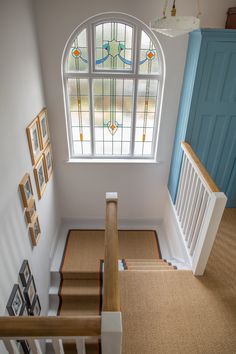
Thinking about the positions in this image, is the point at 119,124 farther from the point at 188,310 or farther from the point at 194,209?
the point at 188,310

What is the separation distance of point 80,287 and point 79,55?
3.49 m

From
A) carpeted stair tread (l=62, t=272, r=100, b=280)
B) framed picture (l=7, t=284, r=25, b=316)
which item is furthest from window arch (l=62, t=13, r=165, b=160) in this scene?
framed picture (l=7, t=284, r=25, b=316)

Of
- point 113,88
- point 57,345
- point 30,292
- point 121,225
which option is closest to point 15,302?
point 30,292

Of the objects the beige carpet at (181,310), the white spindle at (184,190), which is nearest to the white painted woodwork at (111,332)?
the beige carpet at (181,310)

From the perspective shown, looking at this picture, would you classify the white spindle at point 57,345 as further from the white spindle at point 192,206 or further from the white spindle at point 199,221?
the white spindle at point 192,206

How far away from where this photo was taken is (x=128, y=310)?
7.57 ft

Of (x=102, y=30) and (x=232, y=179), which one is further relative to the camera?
(x=232, y=179)

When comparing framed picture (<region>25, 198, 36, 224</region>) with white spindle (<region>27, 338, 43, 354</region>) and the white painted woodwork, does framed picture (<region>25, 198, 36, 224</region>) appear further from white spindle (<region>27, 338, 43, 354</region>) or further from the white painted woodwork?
the white painted woodwork

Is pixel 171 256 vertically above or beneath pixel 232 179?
beneath

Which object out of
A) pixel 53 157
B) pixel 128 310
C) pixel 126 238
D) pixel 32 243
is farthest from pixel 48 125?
pixel 128 310

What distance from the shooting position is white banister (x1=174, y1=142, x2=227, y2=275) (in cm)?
226

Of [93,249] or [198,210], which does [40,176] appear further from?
[198,210]

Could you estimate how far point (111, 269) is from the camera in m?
1.48

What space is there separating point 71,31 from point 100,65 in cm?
59
